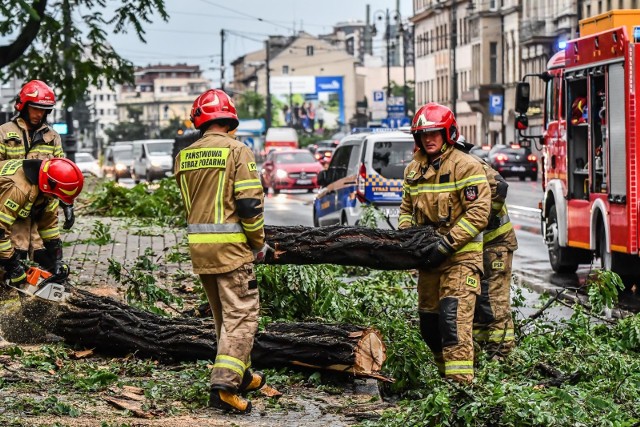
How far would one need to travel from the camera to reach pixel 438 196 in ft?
28.5

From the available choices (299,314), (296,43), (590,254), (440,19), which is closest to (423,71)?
(440,19)

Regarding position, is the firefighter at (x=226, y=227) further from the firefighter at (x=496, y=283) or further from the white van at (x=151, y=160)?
the white van at (x=151, y=160)

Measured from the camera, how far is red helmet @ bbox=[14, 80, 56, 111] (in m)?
11.3

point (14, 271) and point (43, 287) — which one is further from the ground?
→ point (14, 271)

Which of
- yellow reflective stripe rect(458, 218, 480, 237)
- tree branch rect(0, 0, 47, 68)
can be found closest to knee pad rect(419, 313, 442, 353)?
yellow reflective stripe rect(458, 218, 480, 237)

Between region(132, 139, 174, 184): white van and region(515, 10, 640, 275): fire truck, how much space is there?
112 ft

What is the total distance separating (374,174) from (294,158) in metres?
26.5

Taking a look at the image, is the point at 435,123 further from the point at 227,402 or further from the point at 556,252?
the point at 556,252

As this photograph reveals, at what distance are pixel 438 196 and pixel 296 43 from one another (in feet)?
486

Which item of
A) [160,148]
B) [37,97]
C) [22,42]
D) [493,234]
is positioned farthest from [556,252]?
[160,148]

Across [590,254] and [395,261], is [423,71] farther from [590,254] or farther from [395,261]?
[395,261]

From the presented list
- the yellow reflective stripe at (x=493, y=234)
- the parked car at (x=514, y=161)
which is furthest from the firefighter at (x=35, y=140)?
the parked car at (x=514, y=161)

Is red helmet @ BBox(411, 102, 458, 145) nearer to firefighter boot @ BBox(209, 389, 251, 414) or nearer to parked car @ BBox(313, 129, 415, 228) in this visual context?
firefighter boot @ BBox(209, 389, 251, 414)

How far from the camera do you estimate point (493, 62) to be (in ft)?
293
